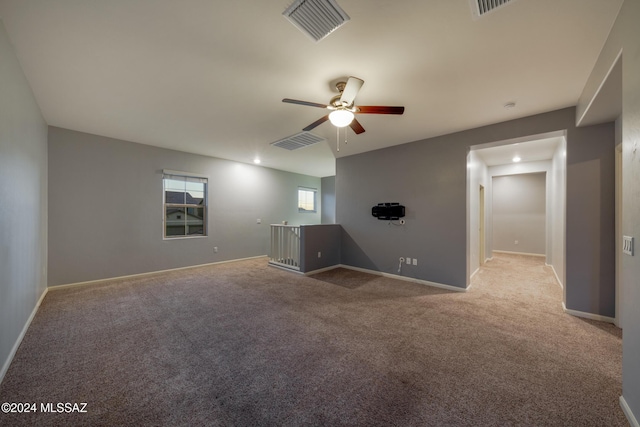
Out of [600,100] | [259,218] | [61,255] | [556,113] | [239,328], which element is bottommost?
[239,328]

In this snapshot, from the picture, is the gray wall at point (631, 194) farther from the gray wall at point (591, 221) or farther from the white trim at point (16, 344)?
the white trim at point (16, 344)

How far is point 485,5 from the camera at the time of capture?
5.15 feet

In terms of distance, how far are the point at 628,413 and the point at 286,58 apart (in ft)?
11.6

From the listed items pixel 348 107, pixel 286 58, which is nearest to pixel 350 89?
pixel 348 107

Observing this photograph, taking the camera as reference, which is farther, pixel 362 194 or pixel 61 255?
pixel 362 194

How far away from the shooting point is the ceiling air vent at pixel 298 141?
4.21 meters

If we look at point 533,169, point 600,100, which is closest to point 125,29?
point 600,100

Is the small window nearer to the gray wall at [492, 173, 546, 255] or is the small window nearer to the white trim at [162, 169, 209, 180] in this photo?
the white trim at [162, 169, 209, 180]

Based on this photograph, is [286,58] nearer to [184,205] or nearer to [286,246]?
[286,246]

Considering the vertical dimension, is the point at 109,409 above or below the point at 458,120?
below

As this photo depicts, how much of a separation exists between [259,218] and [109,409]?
5.36 metres

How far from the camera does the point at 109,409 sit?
59.9 inches

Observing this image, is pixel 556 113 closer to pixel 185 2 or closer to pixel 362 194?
pixel 362 194

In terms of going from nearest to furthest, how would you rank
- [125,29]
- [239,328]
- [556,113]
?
[125,29], [239,328], [556,113]
